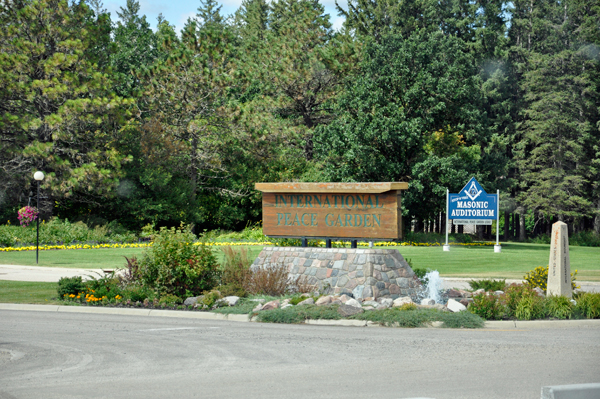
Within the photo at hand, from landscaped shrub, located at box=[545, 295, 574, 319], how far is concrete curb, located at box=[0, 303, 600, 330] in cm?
35

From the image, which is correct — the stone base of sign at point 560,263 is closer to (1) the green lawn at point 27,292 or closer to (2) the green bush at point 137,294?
(2) the green bush at point 137,294

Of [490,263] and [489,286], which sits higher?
[489,286]

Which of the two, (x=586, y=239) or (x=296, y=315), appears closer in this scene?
(x=296, y=315)

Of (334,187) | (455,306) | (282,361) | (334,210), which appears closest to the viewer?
(282,361)

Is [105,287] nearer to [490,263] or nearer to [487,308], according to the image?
[487,308]

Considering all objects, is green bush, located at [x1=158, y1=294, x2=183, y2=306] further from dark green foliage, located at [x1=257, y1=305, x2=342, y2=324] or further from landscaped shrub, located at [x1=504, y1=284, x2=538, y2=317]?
landscaped shrub, located at [x1=504, y1=284, x2=538, y2=317]

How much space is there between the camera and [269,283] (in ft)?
49.9

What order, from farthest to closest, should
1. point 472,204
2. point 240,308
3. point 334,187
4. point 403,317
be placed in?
1. point 472,204
2. point 334,187
3. point 240,308
4. point 403,317

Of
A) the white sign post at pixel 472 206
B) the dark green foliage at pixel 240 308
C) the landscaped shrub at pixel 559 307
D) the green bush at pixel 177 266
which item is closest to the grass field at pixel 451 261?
the white sign post at pixel 472 206

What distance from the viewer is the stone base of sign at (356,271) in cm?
1477

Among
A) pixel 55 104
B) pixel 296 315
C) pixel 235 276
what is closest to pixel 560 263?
pixel 296 315

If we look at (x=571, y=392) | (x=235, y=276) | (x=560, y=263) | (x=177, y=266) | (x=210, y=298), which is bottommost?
(x=210, y=298)

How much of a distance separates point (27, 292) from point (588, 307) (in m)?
13.3

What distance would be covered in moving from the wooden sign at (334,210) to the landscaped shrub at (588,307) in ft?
13.8
